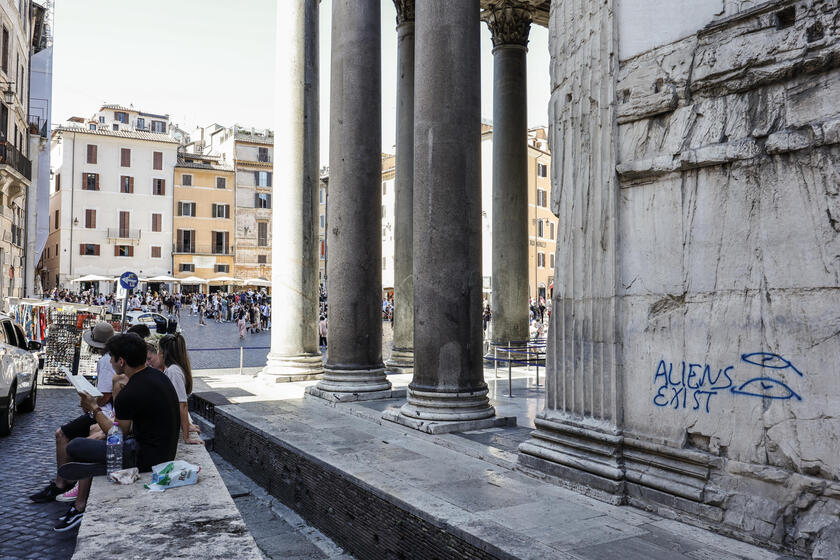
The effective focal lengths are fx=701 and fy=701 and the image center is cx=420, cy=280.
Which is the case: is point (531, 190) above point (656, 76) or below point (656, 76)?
above

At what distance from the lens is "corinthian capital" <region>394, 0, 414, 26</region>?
12391 millimetres

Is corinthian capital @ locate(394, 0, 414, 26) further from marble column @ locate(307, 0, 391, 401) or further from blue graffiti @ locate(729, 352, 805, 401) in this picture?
blue graffiti @ locate(729, 352, 805, 401)

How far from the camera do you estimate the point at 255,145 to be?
180ft

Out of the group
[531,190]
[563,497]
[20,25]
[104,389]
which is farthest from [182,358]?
[531,190]

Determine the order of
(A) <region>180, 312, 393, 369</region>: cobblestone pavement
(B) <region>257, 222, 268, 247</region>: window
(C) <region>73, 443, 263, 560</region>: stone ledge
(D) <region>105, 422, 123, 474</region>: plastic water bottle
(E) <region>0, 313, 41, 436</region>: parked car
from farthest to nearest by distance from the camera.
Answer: (B) <region>257, 222, 268, 247</region>: window, (A) <region>180, 312, 393, 369</region>: cobblestone pavement, (E) <region>0, 313, 41, 436</region>: parked car, (D) <region>105, 422, 123, 474</region>: plastic water bottle, (C) <region>73, 443, 263, 560</region>: stone ledge

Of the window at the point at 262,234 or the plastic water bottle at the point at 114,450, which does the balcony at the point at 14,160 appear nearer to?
the plastic water bottle at the point at 114,450

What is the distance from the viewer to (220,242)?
5384cm

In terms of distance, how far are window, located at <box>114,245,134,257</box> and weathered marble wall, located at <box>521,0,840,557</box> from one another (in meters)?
50.3

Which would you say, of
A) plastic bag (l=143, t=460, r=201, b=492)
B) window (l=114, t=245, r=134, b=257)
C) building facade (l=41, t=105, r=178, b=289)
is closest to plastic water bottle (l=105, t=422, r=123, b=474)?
plastic bag (l=143, t=460, r=201, b=492)

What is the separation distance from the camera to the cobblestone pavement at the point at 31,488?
5.14m

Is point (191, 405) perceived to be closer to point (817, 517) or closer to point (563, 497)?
point (563, 497)

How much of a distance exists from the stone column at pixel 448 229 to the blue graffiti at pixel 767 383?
3.23 meters

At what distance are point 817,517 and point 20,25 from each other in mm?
32296

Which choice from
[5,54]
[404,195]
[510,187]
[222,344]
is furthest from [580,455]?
[5,54]
